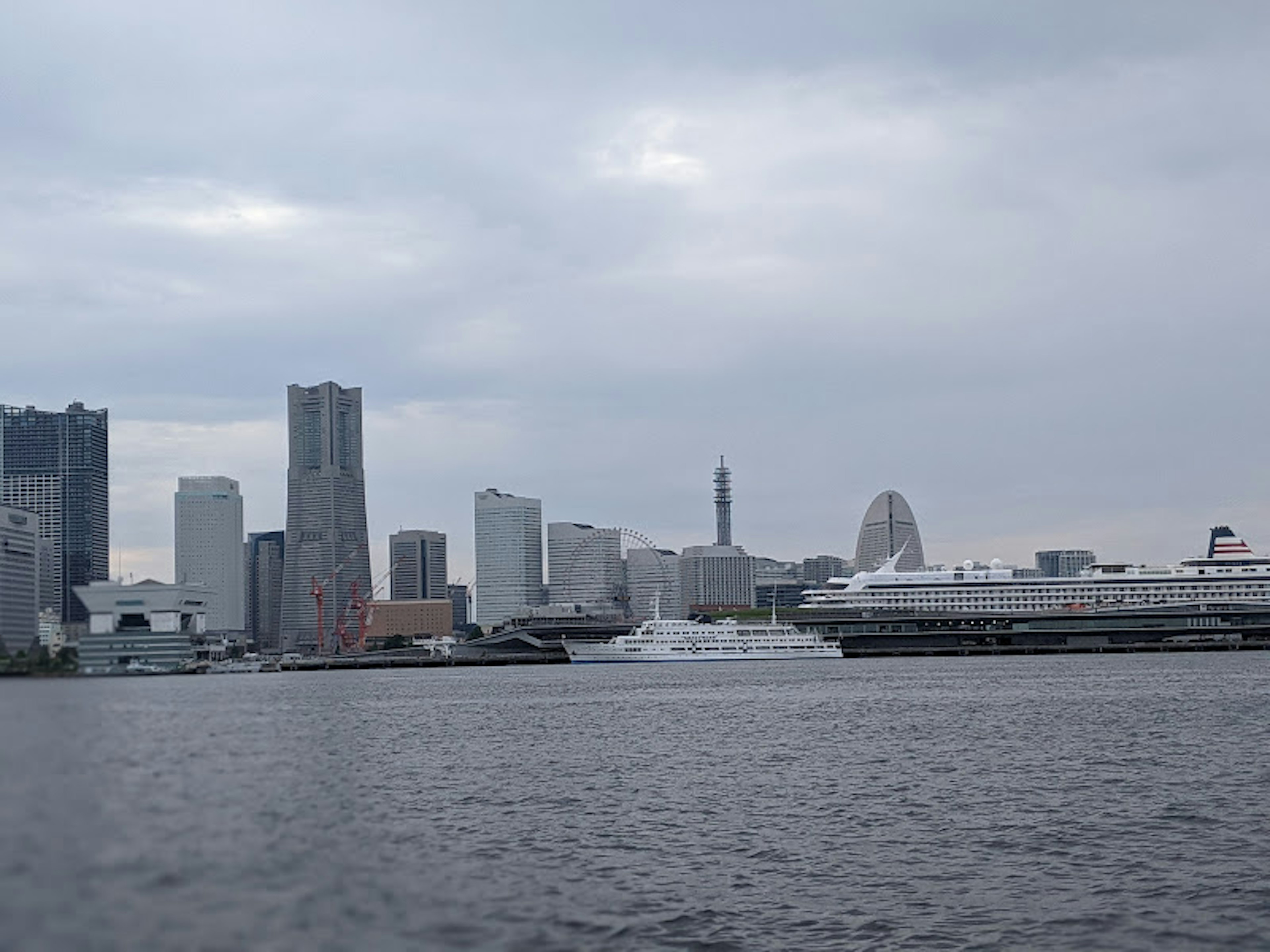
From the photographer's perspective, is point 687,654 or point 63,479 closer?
point 63,479

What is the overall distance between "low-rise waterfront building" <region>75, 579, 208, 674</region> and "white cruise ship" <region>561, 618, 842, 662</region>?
154m

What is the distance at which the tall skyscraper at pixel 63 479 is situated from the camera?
22.4 metres

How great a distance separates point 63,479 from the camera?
34781 millimetres

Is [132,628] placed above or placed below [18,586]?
below

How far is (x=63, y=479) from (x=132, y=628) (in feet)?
64.0

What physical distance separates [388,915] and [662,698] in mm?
72660

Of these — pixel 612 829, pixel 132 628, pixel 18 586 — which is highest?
pixel 18 586

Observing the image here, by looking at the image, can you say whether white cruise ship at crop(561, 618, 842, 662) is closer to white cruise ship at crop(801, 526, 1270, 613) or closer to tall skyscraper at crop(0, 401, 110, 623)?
white cruise ship at crop(801, 526, 1270, 613)

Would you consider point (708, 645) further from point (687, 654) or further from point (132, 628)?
point (132, 628)

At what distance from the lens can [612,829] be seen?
31094 mm

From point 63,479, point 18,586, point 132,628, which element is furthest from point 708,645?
point 18,586

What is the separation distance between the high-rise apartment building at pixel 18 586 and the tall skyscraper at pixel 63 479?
2.12 meters

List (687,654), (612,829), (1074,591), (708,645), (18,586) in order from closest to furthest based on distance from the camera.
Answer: (18,586) → (612,829) → (687,654) → (708,645) → (1074,591)

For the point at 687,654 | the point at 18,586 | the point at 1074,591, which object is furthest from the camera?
the point at 1074,591
